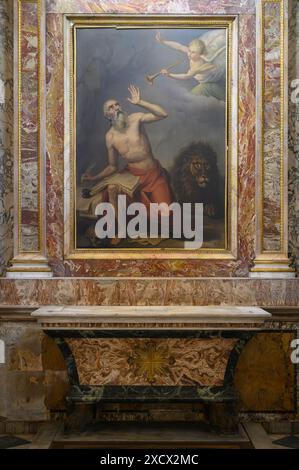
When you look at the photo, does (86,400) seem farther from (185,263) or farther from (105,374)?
(185,263)

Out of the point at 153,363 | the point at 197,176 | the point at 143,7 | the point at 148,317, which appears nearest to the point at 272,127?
the point at 197,176

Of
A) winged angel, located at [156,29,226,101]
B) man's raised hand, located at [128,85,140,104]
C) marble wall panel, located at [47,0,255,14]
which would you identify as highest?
marble wall panel, located at [47,0,255,14]

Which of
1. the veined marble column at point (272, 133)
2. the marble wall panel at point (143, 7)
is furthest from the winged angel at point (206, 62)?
the veined marble column at point (272, 133)

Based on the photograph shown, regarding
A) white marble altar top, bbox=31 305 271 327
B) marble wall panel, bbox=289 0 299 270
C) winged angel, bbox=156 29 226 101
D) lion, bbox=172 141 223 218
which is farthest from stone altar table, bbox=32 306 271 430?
winged angel, bbox=156 29 226 101

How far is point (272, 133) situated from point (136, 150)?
1.38m

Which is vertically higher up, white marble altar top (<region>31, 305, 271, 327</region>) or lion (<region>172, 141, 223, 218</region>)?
lion (<region>172, 141, 223, 218</region>)

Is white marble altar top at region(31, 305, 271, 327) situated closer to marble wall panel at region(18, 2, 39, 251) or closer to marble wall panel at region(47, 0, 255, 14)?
marble wall panel at region(18, 2, 39, 251)

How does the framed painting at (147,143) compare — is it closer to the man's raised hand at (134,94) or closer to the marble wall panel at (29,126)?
the man's raised hand at (134,94)

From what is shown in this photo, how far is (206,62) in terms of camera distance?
606cm

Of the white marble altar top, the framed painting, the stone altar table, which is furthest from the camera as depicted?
the framed painting

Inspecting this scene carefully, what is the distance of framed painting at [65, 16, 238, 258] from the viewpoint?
6043 millimetres

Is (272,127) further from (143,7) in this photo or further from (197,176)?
(143,7)

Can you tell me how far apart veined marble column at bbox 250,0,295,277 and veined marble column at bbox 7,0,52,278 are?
2177 mm

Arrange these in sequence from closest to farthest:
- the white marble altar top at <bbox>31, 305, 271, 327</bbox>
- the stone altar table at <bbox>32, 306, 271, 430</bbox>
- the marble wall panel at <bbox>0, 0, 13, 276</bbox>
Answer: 1. the white marble altar top at <bbox>31, 305, 271, 327</bbox>
2. the stone altar table at <bbox>32, 306, 271, 430</bbox>
3. the marble wall panel at <bbox>0, 0, 13, 276</bbox>
